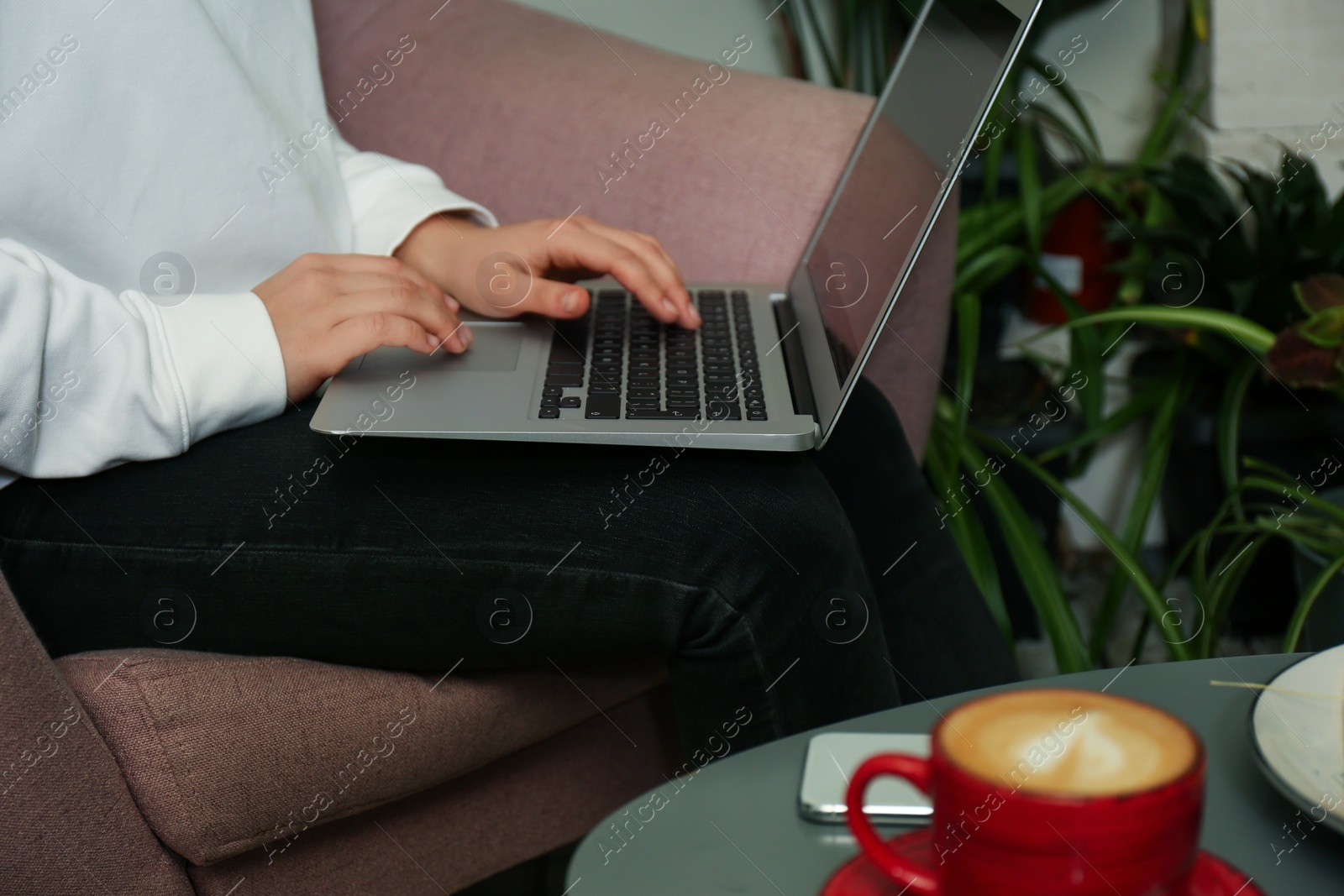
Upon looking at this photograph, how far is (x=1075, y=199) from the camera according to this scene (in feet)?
4.60

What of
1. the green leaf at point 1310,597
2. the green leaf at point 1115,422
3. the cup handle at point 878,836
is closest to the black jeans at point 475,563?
the cup handle at point 878,836

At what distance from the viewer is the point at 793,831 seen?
325mm

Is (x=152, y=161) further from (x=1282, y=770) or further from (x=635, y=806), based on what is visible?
(x=1282, y=770)

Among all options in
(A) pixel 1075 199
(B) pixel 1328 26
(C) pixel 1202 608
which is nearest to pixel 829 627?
(C) pixel 1202 608

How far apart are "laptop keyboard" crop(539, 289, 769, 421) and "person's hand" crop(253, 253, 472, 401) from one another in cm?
8

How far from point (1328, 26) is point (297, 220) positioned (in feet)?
4.04

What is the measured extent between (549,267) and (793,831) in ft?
1.61

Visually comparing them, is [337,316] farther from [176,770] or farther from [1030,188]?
[1030,188]

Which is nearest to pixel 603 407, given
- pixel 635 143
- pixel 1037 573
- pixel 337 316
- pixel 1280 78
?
pixel 337 316

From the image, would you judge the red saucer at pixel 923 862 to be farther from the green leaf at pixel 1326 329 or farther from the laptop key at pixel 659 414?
the green leaf at pixel 1326 329

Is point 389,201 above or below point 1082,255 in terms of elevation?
above

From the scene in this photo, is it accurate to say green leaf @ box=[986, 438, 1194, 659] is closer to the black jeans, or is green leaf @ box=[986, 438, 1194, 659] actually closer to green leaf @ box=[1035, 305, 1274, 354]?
green leaf @ box=[1035, 305, 1274, 354]

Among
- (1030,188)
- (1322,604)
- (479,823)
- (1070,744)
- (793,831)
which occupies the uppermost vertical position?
(1070,744)

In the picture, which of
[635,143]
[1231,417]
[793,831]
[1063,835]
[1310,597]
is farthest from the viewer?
[1231,417]
